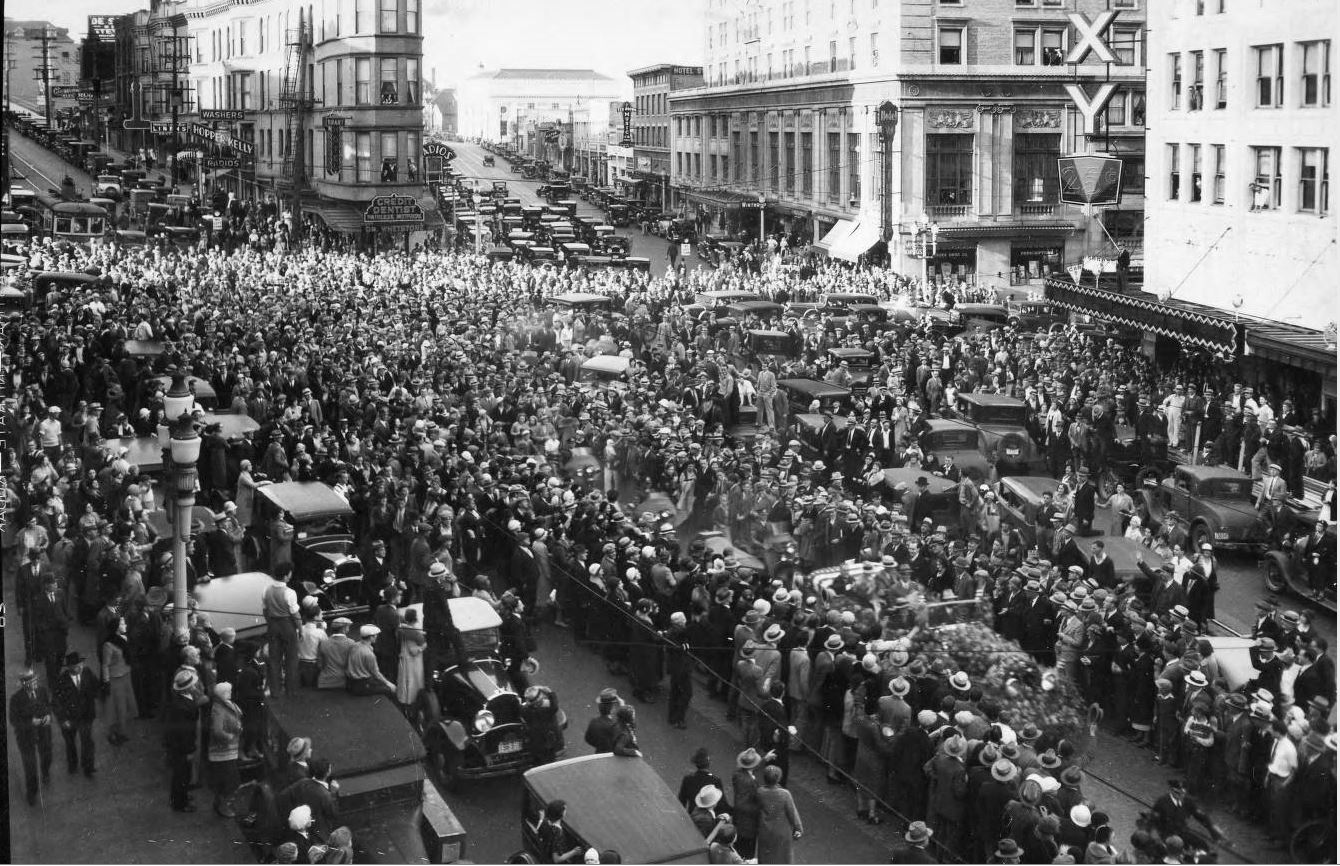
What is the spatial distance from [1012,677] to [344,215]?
94.2ft

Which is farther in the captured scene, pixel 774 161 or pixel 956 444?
pixel 774 161

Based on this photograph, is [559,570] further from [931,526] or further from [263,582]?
[931,526]

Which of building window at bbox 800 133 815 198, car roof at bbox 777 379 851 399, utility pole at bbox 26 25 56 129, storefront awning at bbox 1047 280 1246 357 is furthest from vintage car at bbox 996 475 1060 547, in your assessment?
building window at bbox 800 133 815 198

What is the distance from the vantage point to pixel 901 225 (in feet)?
167

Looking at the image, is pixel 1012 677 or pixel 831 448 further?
pixel 831 448

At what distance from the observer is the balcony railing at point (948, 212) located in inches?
2047

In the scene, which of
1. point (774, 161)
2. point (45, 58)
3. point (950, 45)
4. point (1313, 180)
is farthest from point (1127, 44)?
point (45, 58)

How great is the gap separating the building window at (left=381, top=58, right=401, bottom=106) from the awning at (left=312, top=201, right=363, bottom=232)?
14.7ft

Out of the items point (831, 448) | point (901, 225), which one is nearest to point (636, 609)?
point (831, 448)

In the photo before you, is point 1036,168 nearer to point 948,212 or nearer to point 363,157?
point 948,212

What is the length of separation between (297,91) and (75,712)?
21108 mm

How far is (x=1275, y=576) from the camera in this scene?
18.7 meters

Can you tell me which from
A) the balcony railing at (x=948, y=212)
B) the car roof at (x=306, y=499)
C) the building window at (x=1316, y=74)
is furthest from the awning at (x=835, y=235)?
the car roof at (x=306, y=499)

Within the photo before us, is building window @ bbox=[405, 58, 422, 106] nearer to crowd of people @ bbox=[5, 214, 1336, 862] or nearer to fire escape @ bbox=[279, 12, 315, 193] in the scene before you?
fire escape @ bbox=[279, 12, 315, 193]
